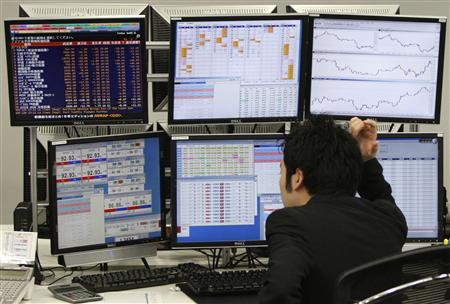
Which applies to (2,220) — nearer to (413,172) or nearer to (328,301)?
(413,172)

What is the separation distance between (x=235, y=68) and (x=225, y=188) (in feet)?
1.45

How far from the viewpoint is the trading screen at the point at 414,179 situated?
2.68m

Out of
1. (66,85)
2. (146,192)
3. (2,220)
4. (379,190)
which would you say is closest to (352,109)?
(379,190)

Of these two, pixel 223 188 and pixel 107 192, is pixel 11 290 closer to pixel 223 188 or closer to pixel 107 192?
pixel 107 192

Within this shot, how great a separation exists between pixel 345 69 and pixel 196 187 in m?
0.71

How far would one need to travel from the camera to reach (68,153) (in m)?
2.50

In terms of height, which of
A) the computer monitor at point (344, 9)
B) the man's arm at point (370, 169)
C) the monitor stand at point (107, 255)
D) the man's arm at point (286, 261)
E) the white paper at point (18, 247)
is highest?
the computer monitor at point (344, 9)

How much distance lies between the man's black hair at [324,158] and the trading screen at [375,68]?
0.81 meters

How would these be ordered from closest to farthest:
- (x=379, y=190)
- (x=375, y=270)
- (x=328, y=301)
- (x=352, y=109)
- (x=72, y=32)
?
(x=375, y=270), (x=328, y=301), (x=379, y=190), (x=72, y=32), (x=352, y=109)

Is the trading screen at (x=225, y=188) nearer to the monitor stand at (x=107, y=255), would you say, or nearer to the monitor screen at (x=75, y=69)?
the monitor stand at (x=107, y=255)

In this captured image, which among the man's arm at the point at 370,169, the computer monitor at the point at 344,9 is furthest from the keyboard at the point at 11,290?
the computer monitor at the point at 344,9

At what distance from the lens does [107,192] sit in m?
2.55

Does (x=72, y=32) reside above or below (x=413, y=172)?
above

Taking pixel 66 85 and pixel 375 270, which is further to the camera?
pixel 66 85
